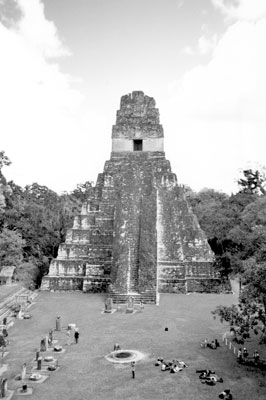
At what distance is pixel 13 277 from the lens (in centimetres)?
2150

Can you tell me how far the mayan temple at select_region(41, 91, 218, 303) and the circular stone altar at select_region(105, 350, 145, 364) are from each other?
7089 mm

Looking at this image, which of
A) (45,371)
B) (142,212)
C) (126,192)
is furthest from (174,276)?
(45,371)

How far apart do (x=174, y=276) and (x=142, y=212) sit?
4335mm

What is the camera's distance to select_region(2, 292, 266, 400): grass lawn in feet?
30.2

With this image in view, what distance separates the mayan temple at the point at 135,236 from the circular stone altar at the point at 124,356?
7089mm

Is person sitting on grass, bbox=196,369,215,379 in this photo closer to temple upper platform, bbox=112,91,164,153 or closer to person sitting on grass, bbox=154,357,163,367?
person sitting on grass, bbox=154,357,163,367

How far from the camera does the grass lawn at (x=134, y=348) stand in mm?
9195

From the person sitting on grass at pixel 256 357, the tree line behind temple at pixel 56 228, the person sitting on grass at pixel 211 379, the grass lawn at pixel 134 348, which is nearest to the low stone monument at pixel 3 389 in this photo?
the grass lawn at pixel 134 348

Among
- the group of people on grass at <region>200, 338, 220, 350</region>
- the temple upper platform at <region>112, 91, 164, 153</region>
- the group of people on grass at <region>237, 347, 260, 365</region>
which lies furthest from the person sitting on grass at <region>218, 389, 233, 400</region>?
the temple upper platform at <region>112, 91, 164, 153</region>

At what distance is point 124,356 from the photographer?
11477 mm

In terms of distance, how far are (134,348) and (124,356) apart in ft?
2.49

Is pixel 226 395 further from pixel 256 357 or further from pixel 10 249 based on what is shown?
pixel 10 249

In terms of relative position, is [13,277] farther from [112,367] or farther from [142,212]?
[112,367]

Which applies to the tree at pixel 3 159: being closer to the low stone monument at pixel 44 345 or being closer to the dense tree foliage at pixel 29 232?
the dense tree foliage at pixel 29 232
